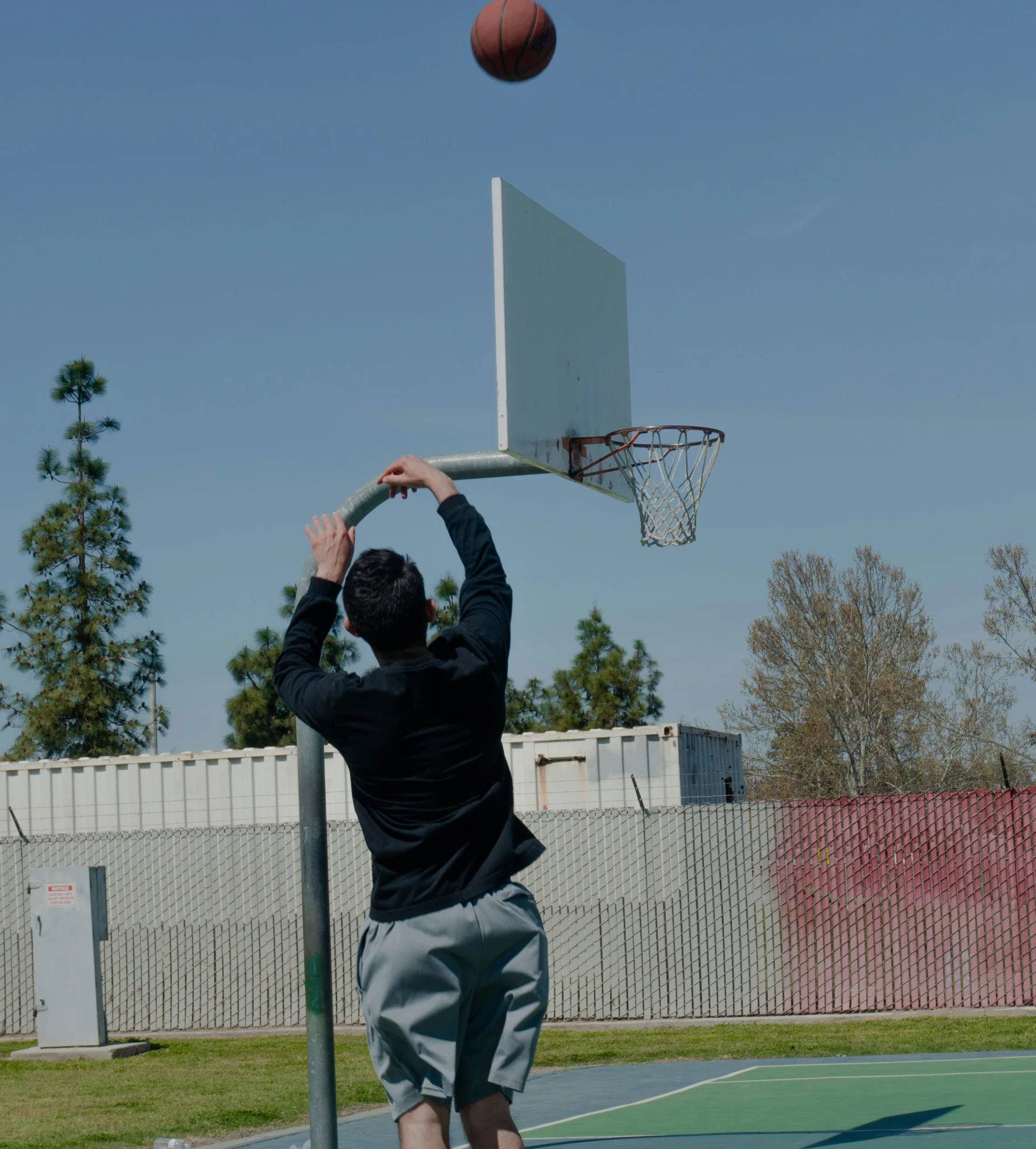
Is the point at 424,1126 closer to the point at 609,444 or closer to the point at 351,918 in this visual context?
the point at 609,444

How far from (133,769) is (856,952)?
332 inches

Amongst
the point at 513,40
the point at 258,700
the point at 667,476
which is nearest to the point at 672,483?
the point at 667,476

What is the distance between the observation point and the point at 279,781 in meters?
16.1

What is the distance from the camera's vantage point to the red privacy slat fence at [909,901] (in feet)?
42.7

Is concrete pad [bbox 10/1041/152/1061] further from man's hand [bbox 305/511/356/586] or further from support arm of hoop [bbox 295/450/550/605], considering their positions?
man's hand [bbox 305/511/356/586]

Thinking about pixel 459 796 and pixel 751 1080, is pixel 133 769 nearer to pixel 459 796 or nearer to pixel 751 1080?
pixel 751 1080

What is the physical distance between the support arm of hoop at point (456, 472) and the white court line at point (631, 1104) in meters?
3.16

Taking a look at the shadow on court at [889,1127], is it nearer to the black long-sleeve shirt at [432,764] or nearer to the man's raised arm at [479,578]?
the black long-sleeve shirt at [432,764]

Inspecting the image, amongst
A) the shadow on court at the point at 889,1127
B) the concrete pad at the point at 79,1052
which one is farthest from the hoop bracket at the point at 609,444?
the concrete pad at the point at 79,1052

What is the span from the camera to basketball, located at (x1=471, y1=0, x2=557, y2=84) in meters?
7.65

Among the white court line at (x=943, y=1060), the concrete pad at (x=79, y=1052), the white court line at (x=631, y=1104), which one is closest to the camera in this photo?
the white court line at (x=631, y=1104)

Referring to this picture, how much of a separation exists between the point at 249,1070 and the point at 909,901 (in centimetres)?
606

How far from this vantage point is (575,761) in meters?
15.1

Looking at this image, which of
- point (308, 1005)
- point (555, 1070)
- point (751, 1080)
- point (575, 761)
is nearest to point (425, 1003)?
point (308, 1005)
